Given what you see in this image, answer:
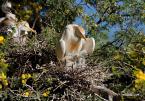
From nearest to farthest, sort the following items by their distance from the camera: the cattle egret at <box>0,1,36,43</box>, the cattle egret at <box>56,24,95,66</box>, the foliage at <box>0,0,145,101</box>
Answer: the foliage at <box>0,0,145,101</box> → the cattle egret at <box>56,24,95,66</box> → the cattle egret at <box>0,1,36,43</box>

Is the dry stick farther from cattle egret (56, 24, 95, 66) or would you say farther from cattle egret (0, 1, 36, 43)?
cattle egret (0, 1, 36, 43)

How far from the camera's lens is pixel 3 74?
23.6 feet

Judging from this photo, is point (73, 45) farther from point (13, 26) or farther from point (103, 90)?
point (13, 26)

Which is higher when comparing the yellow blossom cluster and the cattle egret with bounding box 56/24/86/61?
the cattle egret with bounding box 56/24/86/61

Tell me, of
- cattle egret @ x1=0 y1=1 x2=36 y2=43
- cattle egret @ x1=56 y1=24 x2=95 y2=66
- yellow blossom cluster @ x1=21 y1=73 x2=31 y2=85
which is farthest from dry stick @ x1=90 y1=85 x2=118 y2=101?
cattle egret @ x1=0 y1=1 x2=36 y2=43

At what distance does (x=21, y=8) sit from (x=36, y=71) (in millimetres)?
3158

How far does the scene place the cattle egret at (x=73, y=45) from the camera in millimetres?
7668

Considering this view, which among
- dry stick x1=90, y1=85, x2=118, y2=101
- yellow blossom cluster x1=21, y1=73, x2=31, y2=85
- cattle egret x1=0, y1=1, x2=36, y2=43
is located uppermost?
cattle egret x1=0, y1=1, x2=36, y2=43

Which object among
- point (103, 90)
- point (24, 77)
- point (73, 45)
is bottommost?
point (103, 90)

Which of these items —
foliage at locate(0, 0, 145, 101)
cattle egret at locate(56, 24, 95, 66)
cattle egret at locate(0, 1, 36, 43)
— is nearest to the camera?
foliage at locate(0, 0, 145, 101)

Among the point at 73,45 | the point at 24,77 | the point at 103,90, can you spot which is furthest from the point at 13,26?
the point at 103,90

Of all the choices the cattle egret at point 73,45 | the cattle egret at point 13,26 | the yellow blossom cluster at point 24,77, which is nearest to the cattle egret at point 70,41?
the cattle egret at point 73,45

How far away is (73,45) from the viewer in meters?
7.83

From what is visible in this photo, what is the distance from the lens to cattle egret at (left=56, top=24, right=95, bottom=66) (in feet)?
25.2
